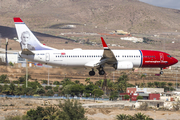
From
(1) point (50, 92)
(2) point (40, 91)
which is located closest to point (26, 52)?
(1) point (50, 92)

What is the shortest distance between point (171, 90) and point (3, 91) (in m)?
74.6

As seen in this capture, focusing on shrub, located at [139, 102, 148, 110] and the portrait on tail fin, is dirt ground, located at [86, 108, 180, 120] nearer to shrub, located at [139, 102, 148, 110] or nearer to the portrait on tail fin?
shrub, located at [139, 102, 148, 110]

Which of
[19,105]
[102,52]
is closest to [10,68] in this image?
[19,105]

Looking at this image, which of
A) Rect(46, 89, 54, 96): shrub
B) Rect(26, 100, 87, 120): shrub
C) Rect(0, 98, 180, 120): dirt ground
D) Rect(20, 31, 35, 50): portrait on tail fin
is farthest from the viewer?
Rect(46, 89, 54, 96): shrub

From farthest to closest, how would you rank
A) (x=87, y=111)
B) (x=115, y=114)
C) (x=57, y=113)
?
(x=115, y=114), (x=87, y=111), (x=57, y=113)

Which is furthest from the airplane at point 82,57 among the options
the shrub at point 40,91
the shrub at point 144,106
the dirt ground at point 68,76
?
the dirt ground at point 68,76

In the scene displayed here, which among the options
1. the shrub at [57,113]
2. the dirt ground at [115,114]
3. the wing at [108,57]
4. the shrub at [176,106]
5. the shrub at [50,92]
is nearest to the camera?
the wing at [108,57]

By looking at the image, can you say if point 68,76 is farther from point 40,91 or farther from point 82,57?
point 82,57

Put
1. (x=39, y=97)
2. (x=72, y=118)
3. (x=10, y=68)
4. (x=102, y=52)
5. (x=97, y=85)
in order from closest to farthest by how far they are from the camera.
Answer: (x=102, y=52) < (x=72, y=118) < (x=39, y=97) < (x=97, y=85) < (x=10, y=68)

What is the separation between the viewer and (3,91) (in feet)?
372

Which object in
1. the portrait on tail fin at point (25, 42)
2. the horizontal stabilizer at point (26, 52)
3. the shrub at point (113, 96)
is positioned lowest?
the shrub at point (113, 96)

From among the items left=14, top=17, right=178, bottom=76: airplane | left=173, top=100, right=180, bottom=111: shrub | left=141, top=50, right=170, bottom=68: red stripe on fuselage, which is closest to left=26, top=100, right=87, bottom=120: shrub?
left=14, top=17, right=178, bottom=76: airplane

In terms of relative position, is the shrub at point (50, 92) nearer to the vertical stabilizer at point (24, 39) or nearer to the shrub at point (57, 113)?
the shrub at point (57, 113)

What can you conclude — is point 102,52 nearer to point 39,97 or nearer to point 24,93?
point 39,97
